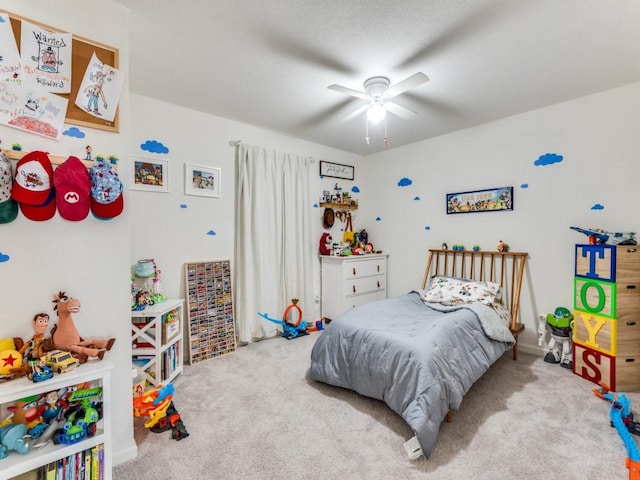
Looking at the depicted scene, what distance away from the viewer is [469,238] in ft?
11.7

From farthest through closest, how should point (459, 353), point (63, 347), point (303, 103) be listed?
1. point (303, 103)
2. point (459, 353)
3. point (63, 347)

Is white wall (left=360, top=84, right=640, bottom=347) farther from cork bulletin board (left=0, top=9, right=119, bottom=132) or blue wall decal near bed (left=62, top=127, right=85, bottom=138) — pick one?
blue wall decal near bed (left=62, top=127, right=85, bottom=138)

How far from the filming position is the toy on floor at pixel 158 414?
1.83 metres

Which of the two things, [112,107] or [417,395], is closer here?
[112,107]

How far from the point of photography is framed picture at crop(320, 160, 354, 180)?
417 centimetres

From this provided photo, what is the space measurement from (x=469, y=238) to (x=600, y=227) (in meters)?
1.17

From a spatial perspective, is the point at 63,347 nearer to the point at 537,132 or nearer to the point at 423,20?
the point at 423,20

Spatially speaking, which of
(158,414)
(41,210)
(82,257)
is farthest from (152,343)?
(41,210)

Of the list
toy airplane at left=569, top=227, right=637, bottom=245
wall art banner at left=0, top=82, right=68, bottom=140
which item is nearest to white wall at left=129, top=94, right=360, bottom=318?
wall art banner at left=0, top=82, right=68, bottom=140

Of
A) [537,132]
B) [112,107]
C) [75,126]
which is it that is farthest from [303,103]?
[537,132]

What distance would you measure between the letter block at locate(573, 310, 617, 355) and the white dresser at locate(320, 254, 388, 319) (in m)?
2.22

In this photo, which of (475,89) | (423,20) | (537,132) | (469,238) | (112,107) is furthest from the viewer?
(469,238)

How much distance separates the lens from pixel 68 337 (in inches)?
55.1

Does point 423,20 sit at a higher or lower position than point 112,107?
higher
